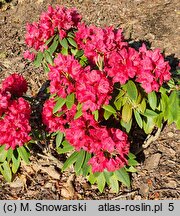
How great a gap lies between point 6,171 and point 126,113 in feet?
3.82

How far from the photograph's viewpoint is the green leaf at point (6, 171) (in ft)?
9.99

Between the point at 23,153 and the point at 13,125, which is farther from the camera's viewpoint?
the point at 23,153

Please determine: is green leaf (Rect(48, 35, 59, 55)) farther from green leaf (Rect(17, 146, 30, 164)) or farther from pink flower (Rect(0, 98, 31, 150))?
green leaf (Rect(17, 146, 30, 164))

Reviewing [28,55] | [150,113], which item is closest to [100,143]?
[150,113]

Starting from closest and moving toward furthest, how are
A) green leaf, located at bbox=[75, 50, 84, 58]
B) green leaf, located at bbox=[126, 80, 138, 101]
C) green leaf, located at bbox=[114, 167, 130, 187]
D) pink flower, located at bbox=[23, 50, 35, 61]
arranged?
green leaf, located at bbox=[126, 80, 138, 101] → green leaf, located at bbox=[114, 167, 130, 187] → green leaf, located at bbox=[75, 50, 84, 58] → pink flower, located at bbox=[23, 50, 35, 61]

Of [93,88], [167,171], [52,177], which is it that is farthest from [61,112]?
[167,171]

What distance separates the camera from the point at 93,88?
2.34 m

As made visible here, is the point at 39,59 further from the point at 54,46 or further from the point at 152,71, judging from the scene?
the point at 152,71

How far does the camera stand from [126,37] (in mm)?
4859

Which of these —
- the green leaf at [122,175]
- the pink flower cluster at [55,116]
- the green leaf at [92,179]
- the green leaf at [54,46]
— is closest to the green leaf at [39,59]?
the green leaf at [54,46]

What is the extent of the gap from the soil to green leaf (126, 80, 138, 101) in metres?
0.96

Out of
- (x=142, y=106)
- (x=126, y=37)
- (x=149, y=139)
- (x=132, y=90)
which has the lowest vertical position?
(x=149, y=139)

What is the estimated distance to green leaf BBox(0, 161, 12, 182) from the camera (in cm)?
304

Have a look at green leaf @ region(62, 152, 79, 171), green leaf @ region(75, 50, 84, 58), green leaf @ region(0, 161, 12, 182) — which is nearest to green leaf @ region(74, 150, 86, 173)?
green leaf @ region(62, 152, 79, 171)
